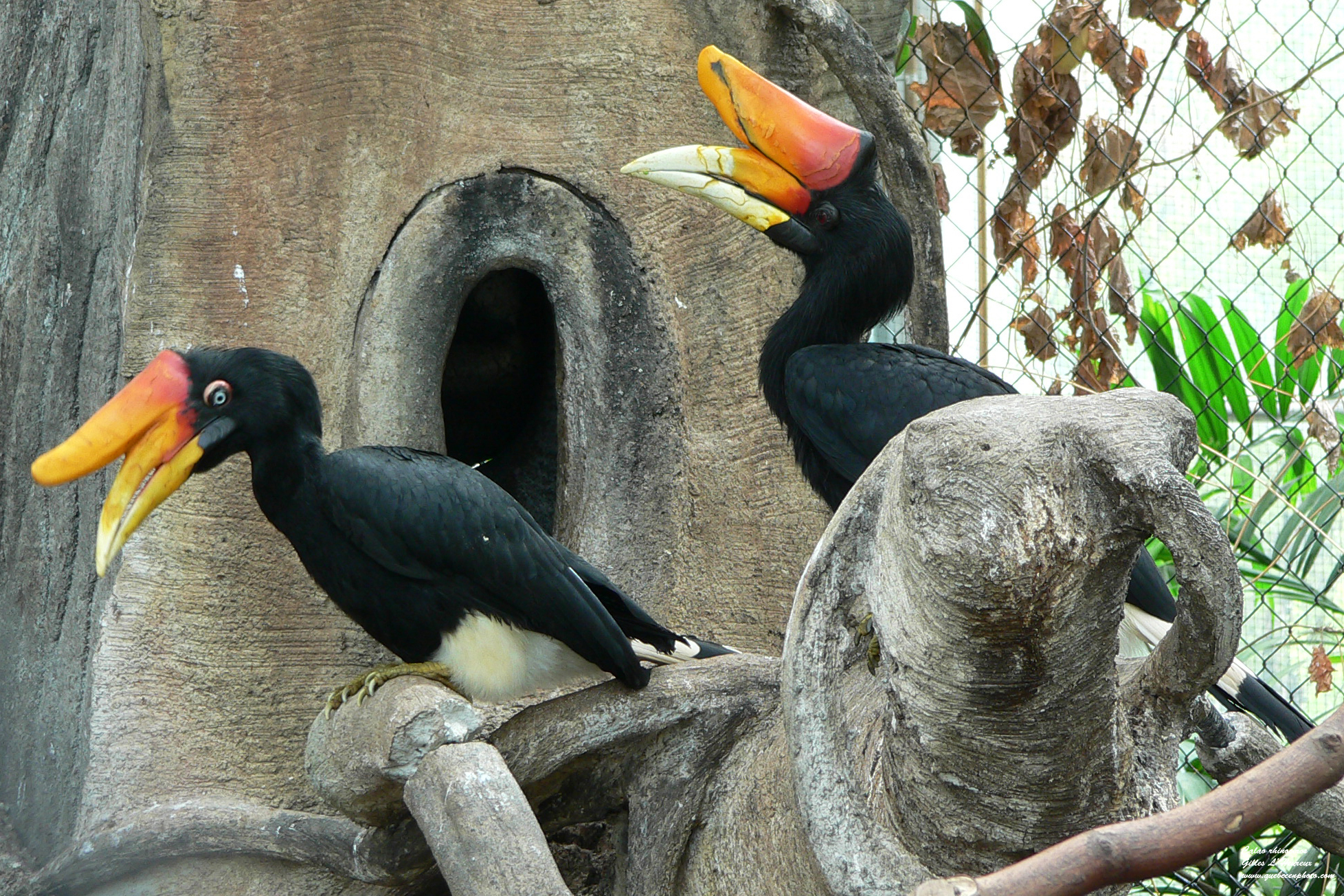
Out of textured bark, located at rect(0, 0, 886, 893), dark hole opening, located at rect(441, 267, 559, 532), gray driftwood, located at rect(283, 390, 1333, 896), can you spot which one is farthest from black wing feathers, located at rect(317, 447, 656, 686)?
dark hole opening, located at rect(441, 267, 559, 532)

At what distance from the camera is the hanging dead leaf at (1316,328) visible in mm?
2928

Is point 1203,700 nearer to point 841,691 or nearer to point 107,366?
point 841,691

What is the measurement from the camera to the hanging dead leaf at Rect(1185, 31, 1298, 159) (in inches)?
118

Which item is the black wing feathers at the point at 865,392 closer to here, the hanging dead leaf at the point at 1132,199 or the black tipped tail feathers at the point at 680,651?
the black tipped tail feathers at the point at 680,651

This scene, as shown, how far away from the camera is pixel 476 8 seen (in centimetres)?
208

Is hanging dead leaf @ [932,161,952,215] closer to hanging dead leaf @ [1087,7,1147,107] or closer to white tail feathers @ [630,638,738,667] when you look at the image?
hanging dead leaf @ [1087,7,1147,107]

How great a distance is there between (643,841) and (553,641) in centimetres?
28

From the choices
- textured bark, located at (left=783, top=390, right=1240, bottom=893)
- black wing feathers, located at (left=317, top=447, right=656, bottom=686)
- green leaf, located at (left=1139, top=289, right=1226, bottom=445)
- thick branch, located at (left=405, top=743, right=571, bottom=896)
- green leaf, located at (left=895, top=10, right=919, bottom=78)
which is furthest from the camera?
green leaf, located at (left=1139, top=289, right=1226, bottom=445)

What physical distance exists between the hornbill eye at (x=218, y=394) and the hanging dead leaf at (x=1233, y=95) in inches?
87.6

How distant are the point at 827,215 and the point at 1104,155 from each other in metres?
1.31

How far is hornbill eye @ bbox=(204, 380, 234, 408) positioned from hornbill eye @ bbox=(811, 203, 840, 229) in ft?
2.79

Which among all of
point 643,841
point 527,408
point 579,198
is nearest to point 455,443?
point 527,408

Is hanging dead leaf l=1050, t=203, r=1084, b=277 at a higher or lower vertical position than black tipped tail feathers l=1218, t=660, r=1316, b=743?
higher

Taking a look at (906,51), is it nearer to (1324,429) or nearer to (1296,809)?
(1324,429)
